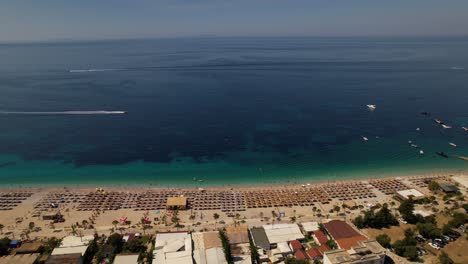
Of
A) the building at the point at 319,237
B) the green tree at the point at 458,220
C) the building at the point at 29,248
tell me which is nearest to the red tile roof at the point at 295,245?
the building at the point at 319,237

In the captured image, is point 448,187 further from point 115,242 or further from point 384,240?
point 115,242

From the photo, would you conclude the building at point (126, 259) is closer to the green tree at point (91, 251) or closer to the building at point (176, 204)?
the green tree at point (91, 251)

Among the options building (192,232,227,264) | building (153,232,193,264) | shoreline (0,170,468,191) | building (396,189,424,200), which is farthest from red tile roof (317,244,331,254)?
building (396,189,424,200)

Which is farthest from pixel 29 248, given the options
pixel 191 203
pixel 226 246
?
pixel 226 246

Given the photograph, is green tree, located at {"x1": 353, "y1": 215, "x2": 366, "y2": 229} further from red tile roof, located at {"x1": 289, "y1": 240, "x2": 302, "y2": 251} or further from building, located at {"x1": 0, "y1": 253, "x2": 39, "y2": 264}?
building, located at {"x1": 0, "y1": 253, "x2": 39, "y2": 264}

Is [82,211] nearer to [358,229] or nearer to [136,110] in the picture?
[358,229]

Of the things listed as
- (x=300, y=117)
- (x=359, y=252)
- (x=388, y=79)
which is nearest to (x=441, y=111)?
(x=300, y=117)
